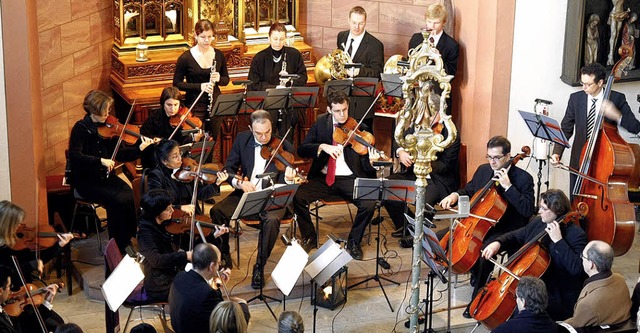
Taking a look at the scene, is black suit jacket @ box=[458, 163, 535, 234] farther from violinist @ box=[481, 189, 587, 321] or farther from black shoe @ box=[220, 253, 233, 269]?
black shoe @ box=[220, 253, 233, 269]

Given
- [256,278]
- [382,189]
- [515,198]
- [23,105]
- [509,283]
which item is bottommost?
[256,278]

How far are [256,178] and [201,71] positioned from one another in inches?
68.0

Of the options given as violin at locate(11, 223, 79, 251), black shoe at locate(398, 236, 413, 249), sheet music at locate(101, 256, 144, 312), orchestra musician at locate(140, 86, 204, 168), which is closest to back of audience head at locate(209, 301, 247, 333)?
sheet music at locate(101, 256, 144, 312)

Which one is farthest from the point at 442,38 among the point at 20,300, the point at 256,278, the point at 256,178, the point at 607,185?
the point at 20,300

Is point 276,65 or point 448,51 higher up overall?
point 448,51

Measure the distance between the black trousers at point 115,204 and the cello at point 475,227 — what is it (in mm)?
2647

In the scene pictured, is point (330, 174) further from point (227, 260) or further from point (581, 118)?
point (581, 118)

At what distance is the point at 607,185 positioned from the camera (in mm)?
8852

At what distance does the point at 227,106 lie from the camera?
968cm

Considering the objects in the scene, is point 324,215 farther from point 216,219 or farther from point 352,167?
point 216,219

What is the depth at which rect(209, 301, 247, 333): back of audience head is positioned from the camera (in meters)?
6.34

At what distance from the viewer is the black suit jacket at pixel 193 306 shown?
22.8 ft

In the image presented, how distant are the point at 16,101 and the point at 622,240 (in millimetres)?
4996

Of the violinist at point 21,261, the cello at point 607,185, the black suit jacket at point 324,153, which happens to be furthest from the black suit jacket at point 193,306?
the cello at point 607,185
